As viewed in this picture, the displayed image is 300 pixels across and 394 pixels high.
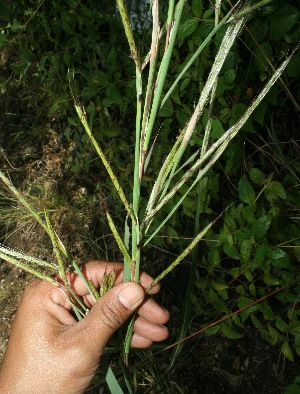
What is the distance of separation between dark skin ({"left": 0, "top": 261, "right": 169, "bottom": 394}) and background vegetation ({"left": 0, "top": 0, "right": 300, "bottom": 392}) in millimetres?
184

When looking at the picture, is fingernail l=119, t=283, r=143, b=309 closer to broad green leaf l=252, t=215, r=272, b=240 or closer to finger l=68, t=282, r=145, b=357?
finger l=68, t=282, r=145, b=357

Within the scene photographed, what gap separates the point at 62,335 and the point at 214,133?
2.22 feet

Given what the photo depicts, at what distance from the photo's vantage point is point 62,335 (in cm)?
107

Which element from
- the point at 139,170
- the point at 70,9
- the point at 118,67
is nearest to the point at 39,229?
the point at 118,67

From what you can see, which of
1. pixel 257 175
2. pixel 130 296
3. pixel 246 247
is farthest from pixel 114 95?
pixel 130 296

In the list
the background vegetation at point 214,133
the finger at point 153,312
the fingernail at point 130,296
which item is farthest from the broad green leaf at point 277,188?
the fingernail at point 130,296

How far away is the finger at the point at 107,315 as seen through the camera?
762 mm

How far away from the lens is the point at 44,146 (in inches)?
99.4

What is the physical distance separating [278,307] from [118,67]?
1.21 meters

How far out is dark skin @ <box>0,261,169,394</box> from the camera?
0.90 metres

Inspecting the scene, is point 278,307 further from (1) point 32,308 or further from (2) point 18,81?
(2) point 18,81

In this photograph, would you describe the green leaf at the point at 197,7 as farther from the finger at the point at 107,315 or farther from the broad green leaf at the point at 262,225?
the finger at the point at 107,315

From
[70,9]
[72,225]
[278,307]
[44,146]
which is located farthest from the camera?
[44,146]

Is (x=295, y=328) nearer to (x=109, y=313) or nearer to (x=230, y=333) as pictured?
(x=230, y=333)
